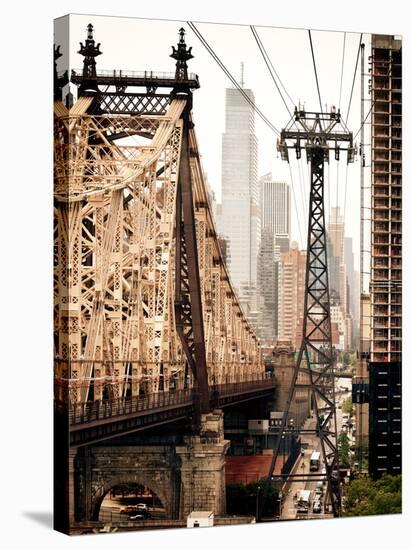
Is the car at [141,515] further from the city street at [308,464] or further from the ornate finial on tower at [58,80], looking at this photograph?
the ornate finial on tower at [58,80]

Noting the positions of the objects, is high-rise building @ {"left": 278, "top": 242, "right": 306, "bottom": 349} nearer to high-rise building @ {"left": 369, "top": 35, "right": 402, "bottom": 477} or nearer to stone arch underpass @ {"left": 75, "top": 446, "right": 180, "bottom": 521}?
high-rise building @ {"left": 369, "top": 35, "right": 402, "bottom": 477}

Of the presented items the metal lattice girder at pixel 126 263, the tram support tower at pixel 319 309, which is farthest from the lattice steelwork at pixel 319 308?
the metal lattice girder at pixel 126 263

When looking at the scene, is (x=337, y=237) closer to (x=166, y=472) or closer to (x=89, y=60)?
(x=166, y=472)

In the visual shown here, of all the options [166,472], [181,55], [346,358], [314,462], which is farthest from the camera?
[346,358]

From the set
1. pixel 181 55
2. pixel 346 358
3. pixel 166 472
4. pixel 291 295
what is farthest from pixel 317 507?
pixel 181 55

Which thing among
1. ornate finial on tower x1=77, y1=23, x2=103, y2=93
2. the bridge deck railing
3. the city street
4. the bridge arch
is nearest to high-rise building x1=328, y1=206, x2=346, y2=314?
the city street

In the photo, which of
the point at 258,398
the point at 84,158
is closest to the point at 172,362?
the point at 258,398
